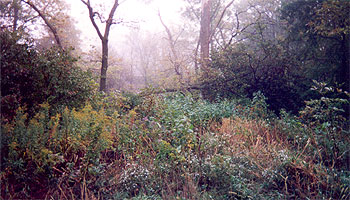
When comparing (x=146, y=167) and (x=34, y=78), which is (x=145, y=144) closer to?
(x=146, y=167)

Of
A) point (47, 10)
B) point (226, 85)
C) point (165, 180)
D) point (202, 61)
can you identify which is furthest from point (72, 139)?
point (47, 10)

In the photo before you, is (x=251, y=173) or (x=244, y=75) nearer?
(x=251, y=173)

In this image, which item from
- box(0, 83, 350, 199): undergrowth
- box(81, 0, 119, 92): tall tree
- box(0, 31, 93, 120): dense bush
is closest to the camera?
box(0, 83, 350, 199): undergrowth

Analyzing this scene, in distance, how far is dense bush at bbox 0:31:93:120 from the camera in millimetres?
4375

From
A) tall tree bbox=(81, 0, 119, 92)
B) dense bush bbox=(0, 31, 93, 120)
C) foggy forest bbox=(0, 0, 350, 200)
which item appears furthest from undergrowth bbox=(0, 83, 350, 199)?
tall tree bbox=(81, 0, 119, 92)

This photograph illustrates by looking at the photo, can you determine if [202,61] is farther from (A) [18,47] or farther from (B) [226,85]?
(A) [18,47]

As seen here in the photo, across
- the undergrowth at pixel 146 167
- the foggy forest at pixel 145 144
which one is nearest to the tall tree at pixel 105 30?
the foggy forest at pixel 145 144

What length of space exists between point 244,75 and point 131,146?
6.31 m

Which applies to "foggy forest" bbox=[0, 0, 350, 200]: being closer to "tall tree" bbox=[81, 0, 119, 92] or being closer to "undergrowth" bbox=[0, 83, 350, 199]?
"undergrowth" bbox=[0, 83, 350, 199]

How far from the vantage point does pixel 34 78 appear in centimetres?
484

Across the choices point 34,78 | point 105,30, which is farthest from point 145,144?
point 105,30

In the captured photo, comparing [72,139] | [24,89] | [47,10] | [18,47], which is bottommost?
[72,139]

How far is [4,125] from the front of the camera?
11.4 feet

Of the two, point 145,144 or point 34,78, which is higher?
point 34,78
